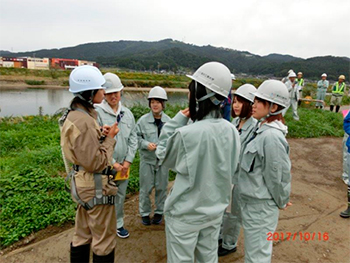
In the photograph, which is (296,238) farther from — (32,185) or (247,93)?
(32,185)

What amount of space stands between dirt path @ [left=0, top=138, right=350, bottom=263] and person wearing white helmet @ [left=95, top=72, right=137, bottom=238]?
284mm

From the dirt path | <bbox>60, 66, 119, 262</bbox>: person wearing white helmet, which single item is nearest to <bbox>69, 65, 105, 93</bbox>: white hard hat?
<bbox>60, 66, 119, 262</bbox>: person wearing white helmet

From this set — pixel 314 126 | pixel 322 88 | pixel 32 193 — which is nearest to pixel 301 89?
pixel 322 88

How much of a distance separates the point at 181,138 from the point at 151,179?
1.66 m

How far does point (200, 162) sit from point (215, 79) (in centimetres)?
53

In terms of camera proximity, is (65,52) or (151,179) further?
(65,52)

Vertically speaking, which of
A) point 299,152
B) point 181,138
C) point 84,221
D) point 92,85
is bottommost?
point 299,152

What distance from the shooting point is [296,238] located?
2.89 metres

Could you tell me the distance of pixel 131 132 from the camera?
275cm

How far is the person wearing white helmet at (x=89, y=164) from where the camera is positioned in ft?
5.50

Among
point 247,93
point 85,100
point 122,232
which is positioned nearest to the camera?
point 85,100

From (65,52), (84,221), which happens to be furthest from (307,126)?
(65,52)

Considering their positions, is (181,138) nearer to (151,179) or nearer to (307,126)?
(151,179)

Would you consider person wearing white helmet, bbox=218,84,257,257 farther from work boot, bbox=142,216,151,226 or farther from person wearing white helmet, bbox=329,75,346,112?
person wearing white helmet, bbox=329,75,346,112
